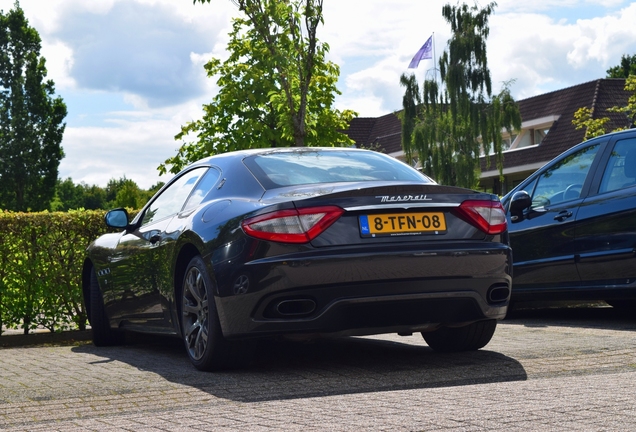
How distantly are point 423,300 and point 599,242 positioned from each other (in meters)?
3.49

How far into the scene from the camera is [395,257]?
587 cm

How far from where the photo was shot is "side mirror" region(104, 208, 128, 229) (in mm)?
8156

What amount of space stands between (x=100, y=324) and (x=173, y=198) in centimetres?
183

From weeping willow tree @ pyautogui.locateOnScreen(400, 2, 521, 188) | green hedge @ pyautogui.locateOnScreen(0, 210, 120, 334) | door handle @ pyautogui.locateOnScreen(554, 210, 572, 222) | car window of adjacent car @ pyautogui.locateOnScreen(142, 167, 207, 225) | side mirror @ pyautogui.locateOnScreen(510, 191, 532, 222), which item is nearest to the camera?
car window of adjacent car @ pyautogui.locateOnScreen(142, 167, 207, 225)

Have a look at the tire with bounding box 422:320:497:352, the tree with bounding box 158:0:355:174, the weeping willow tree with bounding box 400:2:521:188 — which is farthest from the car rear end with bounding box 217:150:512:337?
the weeping willow tree with bounding box 400:2:521:188

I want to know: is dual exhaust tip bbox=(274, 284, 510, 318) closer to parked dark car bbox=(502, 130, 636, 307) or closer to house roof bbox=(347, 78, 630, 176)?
parked dark car bbox=(502, 130, 636, 307)

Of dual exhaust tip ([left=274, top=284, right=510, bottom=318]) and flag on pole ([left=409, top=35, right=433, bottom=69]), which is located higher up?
flag on pole ([left=409, top=35, right=433, bottom=69])

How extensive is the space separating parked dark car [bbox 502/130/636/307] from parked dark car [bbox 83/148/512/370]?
244 cm

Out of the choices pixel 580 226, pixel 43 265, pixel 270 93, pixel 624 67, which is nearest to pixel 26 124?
pixel 624 67

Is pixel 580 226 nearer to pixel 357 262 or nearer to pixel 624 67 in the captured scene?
pixel 357 262

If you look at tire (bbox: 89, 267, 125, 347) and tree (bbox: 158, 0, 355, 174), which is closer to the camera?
tire (bbox: 89, 267, 125, 347)

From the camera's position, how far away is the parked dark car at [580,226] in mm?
8758

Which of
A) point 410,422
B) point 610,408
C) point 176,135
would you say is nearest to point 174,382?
point 410,422

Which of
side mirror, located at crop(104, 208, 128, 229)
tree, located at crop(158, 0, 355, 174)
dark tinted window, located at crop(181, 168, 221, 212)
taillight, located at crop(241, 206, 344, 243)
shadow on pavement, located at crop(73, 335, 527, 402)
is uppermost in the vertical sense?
tree, located at crop(158, 0, 355, 174)
